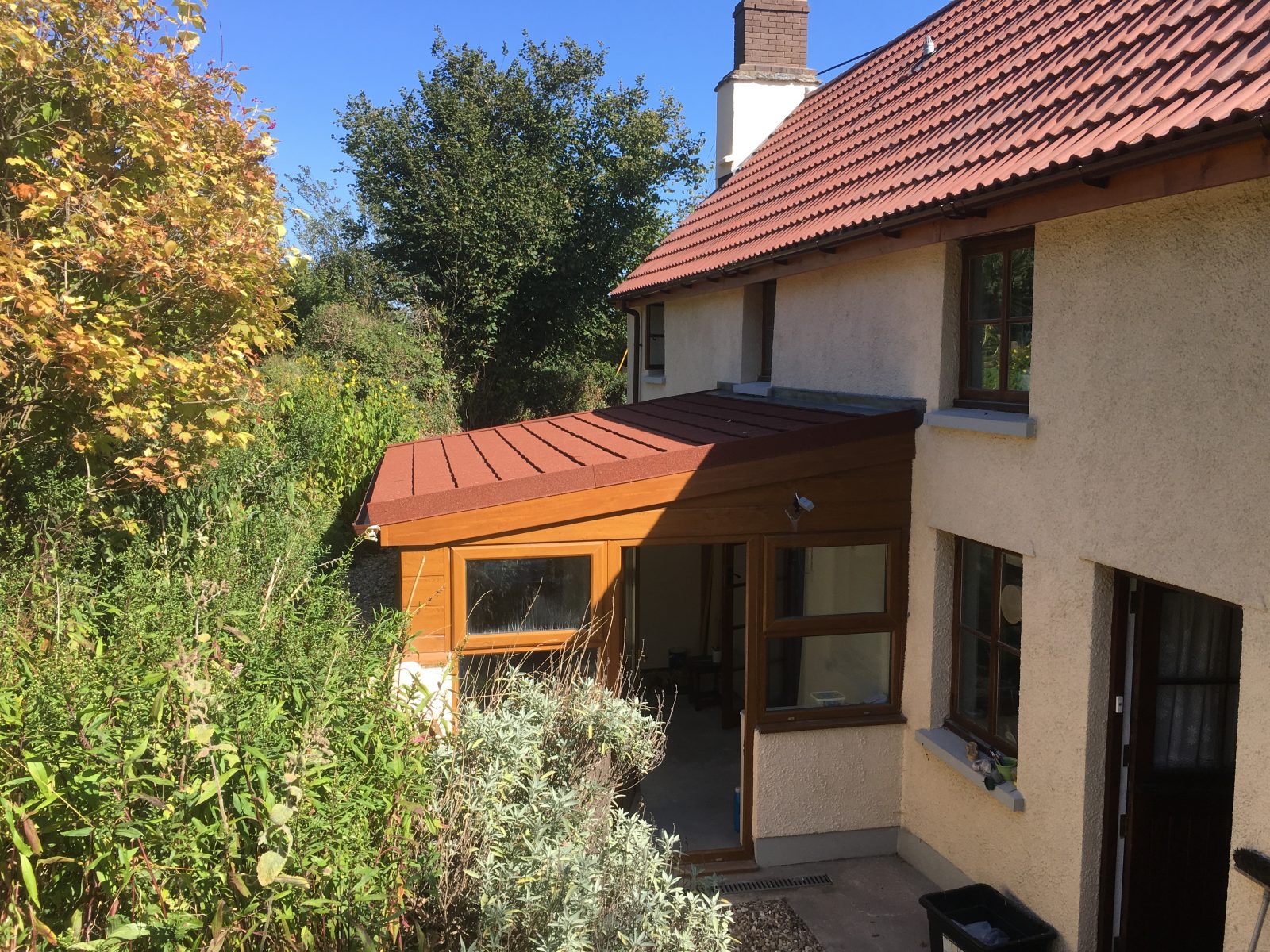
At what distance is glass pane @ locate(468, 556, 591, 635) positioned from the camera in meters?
6.84

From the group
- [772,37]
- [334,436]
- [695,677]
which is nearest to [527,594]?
[695,677]

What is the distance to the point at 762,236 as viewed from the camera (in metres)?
9.98

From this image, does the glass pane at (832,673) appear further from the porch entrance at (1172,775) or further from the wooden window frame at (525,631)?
the porch entrance at (1172,775)

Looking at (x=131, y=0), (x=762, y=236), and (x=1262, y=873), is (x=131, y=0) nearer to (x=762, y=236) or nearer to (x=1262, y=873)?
(x=762, y=236)

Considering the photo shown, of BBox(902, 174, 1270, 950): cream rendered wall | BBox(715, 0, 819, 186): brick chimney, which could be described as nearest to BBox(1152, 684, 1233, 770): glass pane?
BBox(902, 174, 1270, 950): cream rendered wall

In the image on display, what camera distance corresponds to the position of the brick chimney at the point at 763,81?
15.0m

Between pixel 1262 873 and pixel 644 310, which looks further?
pixel 644 310

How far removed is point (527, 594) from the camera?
695 cm

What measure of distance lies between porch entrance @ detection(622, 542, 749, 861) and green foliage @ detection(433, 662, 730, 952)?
9.24ft

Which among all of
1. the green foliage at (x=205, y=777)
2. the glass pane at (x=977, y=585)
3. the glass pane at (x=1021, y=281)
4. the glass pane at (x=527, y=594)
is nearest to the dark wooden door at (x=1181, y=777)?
the glass pane at (x=977, y=585)

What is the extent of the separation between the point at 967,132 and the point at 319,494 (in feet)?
29.9

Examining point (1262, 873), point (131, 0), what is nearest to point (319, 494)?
point (131, 0)

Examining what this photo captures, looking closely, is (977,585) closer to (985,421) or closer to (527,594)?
(985,421)

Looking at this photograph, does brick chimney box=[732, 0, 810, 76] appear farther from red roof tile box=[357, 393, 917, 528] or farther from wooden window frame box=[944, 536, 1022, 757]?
wooden window frame box=[944, 536, 1022, 757]
